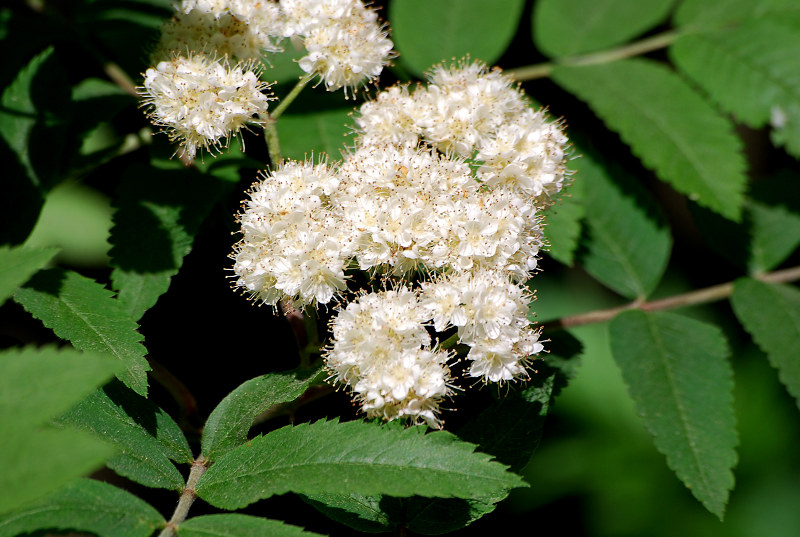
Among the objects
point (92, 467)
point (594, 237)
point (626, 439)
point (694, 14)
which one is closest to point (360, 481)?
point (92, 467)

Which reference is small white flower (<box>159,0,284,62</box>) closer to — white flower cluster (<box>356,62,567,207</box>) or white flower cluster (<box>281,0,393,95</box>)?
white flower cluster (<box>281,0,393,95</box>)

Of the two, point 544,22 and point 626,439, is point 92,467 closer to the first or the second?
point 544,22

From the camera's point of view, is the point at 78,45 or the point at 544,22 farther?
the point at 544,22

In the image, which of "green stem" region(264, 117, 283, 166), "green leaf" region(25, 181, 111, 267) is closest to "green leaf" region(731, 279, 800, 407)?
"green stem" region(264, 117, 283, 166)

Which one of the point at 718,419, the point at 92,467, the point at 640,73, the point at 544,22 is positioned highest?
the point at 544,22

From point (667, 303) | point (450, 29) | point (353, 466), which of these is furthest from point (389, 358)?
point (450, 29)

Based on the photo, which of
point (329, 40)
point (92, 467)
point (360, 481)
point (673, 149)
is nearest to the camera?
point (92, 467)
